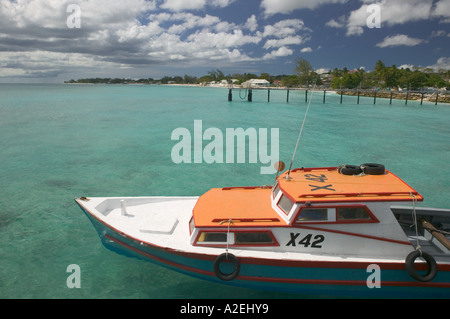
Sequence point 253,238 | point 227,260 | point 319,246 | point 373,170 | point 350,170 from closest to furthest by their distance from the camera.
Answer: point 227,260
point 319,246
point 253,238
point 373,170
point 350,170

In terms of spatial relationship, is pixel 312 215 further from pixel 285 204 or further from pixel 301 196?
A: pixel 285 204

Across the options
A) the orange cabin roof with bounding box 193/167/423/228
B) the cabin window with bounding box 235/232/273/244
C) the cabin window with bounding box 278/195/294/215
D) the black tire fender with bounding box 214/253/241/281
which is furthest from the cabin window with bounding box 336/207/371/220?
the black tire fender with bounding box 214/253/241/281

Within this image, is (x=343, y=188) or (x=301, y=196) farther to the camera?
(x=343, y=188)

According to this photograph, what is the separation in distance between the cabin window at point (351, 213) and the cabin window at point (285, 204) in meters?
1.08

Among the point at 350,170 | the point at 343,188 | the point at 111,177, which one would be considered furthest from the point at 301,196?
the point at 111,177

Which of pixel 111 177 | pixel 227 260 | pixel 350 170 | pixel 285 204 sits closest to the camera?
pixel 227 260

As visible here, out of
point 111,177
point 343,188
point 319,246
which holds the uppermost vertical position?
point 343,188

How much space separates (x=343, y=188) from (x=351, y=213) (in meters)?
0.66

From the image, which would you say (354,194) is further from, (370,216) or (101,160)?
(101,160)

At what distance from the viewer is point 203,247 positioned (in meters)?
7.32

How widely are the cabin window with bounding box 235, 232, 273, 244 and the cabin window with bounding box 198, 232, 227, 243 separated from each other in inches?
12.3

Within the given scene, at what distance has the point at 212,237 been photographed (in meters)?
7.32

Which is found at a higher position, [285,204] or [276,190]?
[276,190]
